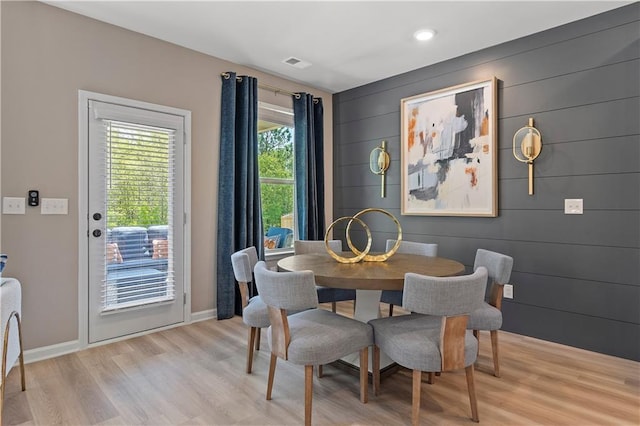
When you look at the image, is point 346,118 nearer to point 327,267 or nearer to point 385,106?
point 385,106

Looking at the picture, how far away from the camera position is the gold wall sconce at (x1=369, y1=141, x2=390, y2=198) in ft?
14.3

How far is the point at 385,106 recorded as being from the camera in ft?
14.5

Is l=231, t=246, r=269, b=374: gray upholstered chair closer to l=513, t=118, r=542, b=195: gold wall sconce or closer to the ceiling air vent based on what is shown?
the ceiling air vent

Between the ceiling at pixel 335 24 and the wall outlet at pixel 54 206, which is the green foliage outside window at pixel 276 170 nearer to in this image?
the ceiling at pixel 335 24

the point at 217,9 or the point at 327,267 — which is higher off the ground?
the point at 217,9

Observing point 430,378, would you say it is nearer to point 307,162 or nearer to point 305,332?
point 305,332

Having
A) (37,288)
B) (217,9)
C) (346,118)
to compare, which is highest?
(217,9)

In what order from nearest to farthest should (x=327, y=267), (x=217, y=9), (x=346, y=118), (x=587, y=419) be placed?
(x=587, y=419), (x=327, y=267), (x=217, y=9), (x=346, y=118)

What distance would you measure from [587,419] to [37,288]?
3.64 m

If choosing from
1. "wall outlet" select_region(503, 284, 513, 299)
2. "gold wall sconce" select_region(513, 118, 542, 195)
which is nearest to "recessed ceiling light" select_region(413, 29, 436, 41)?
"gold wall sconce" select_region(513, 118, 542, 195)

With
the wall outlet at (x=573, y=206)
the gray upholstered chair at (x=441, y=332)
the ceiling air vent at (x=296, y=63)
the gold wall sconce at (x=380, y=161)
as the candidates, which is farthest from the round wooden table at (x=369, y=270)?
the ceiling air vent at (x=296, y=63)

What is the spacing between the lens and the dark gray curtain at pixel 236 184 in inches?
147

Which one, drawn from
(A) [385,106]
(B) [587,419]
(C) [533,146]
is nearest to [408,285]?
(B) [587,419]

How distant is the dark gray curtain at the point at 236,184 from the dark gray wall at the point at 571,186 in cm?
193
